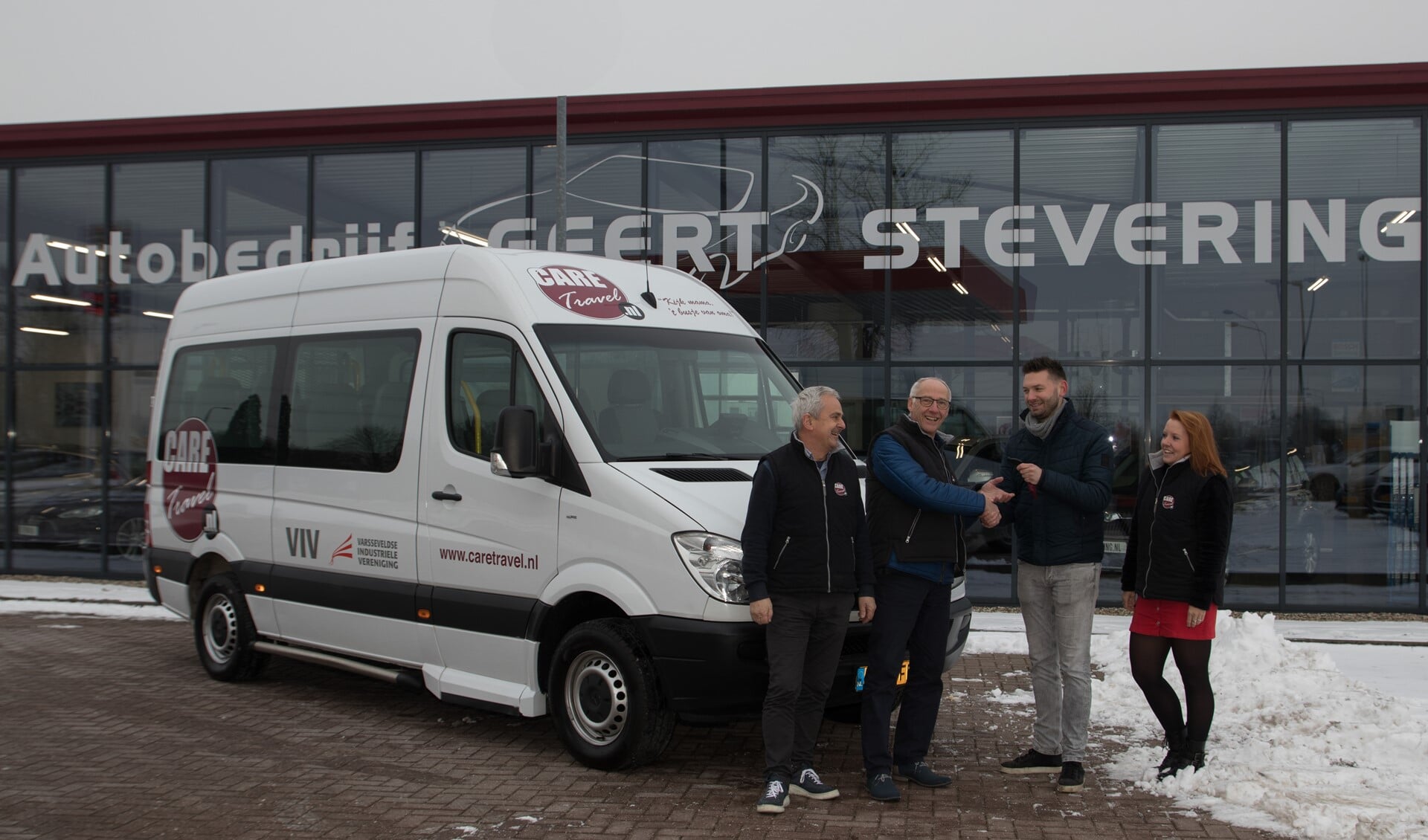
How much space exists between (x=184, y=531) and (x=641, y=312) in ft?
13.9

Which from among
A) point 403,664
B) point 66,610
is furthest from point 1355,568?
point 66,610

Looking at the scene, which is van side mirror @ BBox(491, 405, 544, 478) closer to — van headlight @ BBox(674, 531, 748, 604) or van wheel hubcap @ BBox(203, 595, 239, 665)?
van headlight @ BBox(674, 531, 748, 604)

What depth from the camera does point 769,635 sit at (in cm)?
553

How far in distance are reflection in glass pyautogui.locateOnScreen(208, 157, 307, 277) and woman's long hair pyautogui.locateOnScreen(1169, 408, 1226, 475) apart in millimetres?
10822

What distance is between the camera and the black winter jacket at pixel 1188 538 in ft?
18.6

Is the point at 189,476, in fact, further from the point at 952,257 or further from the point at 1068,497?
the point at 952,257

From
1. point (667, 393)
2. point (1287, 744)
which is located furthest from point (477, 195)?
A: point (1287, 744)

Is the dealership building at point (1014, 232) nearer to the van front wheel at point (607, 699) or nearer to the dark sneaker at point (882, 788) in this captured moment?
the van front wheel at point (607, 699)

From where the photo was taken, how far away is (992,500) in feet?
19.1

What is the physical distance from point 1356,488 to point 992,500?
25.5 ft

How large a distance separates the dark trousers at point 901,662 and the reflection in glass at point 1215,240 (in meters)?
7.26

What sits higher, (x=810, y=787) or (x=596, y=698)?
(x=596, y=698)

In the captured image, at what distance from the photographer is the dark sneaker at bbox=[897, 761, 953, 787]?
5.89 metres

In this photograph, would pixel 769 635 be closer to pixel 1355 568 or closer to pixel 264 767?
pixel 264 767
